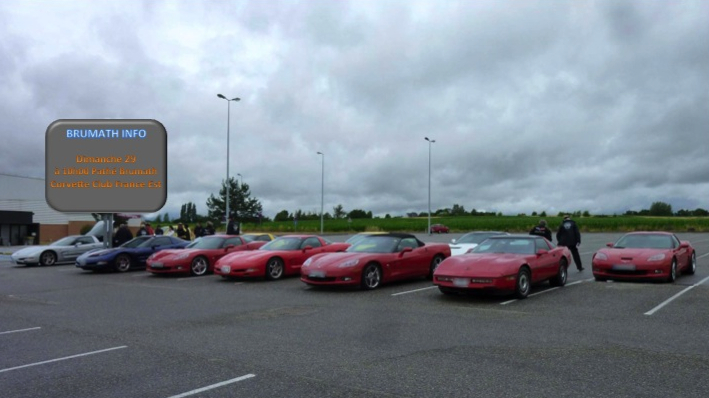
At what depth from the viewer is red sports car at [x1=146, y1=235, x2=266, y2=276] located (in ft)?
52.3

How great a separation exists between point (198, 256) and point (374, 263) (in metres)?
6.49

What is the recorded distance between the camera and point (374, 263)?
1237 centimetres

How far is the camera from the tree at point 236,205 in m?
97.8

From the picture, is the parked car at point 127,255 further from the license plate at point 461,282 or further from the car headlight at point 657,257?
the car headlight at point 657,257

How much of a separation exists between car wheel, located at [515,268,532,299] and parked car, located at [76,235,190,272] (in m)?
12.6

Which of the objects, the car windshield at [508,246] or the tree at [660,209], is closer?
the car windshield at [508,246]

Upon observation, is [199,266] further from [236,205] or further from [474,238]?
[236,205]

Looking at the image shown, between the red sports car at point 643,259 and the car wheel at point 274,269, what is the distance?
7911 mm

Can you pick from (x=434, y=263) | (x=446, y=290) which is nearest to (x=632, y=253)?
(x=434, y=263)

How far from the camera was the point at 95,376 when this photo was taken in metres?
5.35

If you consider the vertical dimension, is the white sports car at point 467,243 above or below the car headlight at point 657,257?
above

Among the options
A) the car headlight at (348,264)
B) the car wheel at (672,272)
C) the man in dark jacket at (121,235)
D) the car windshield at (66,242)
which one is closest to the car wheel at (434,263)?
the car headlight at (348,264)

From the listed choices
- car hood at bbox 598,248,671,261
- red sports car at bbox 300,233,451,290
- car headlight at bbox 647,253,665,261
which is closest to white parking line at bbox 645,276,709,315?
car headlight at bbox 647,253,665,261

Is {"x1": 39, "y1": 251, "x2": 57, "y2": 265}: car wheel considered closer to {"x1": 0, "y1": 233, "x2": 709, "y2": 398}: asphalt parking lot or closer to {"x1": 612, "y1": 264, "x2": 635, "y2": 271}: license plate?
{"x1": 0, "y1": 233, "x2": 709, "y2": 398}: asphalt parking lot
